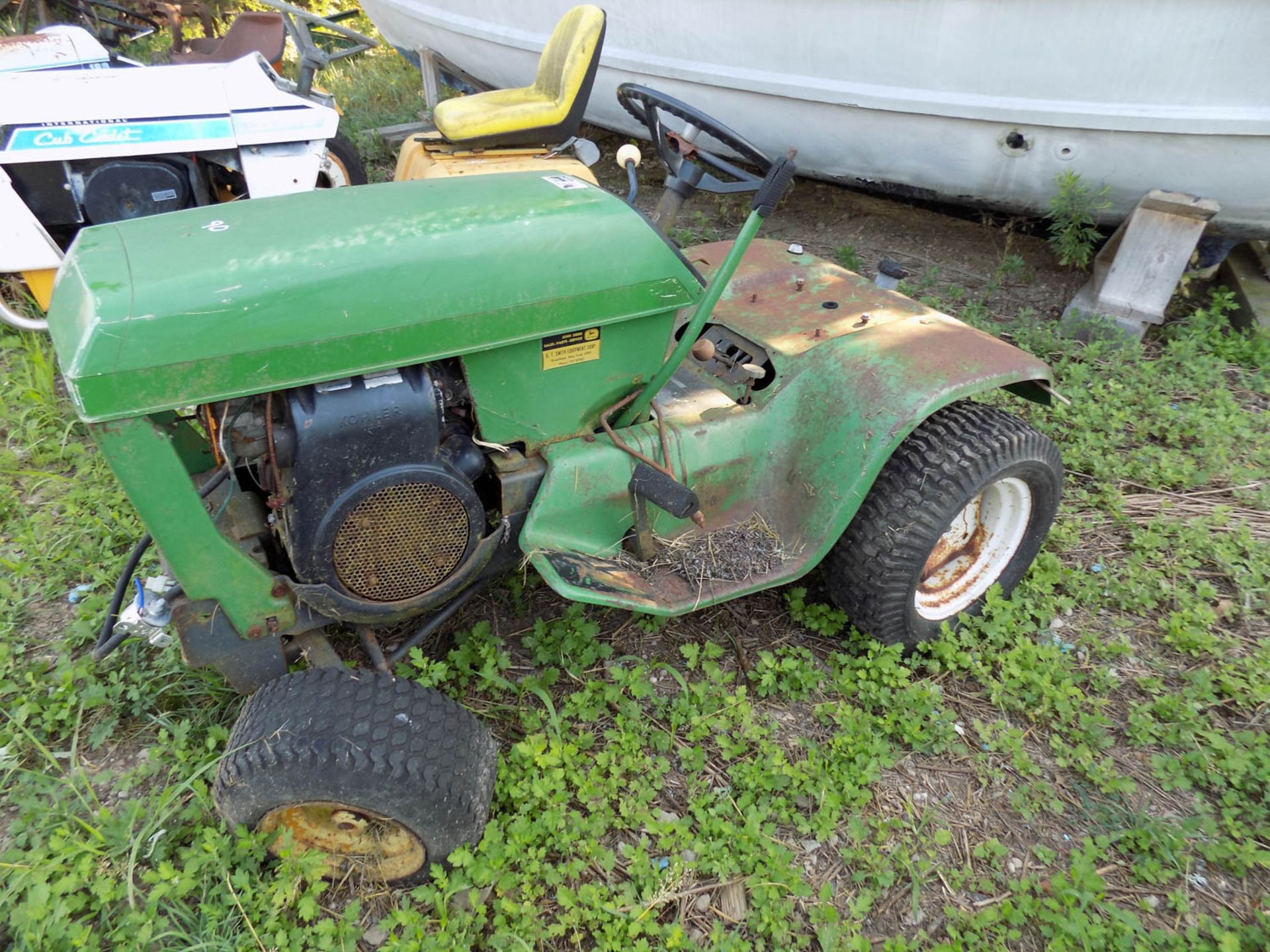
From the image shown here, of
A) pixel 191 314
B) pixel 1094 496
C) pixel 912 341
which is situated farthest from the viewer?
pixel 1094 496

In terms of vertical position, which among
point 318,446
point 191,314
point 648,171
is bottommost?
point 648,171

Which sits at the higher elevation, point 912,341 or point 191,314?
point 191,314

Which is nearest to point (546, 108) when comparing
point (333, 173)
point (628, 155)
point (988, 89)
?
point (333, 173)

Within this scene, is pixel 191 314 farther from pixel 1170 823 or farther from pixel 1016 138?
pixel 1016 138

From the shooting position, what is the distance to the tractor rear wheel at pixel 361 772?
1.57m

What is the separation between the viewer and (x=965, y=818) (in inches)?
77.2

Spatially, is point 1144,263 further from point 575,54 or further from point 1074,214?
point 575,54

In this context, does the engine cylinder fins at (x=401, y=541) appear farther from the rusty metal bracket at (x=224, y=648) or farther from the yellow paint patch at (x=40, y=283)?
the yellow paint patch at (x=40, y=283)

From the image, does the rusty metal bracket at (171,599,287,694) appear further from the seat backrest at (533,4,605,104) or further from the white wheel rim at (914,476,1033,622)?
the seat backrest at (533,4,605,104)

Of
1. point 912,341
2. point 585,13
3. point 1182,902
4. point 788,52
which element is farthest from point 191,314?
point 788,52

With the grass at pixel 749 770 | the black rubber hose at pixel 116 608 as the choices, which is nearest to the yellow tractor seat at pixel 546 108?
the grass at pixel 749 770

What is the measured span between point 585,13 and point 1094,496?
261 centimetres

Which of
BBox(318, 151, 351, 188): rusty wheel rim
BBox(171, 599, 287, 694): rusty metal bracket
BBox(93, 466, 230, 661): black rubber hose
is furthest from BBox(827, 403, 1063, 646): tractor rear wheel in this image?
BBox(318, 151, 351, 188): rusty wheel rim

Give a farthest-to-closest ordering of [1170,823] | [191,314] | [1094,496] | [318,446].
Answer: [1094,496] → [1170,823] → [318,446] → [191,314]
